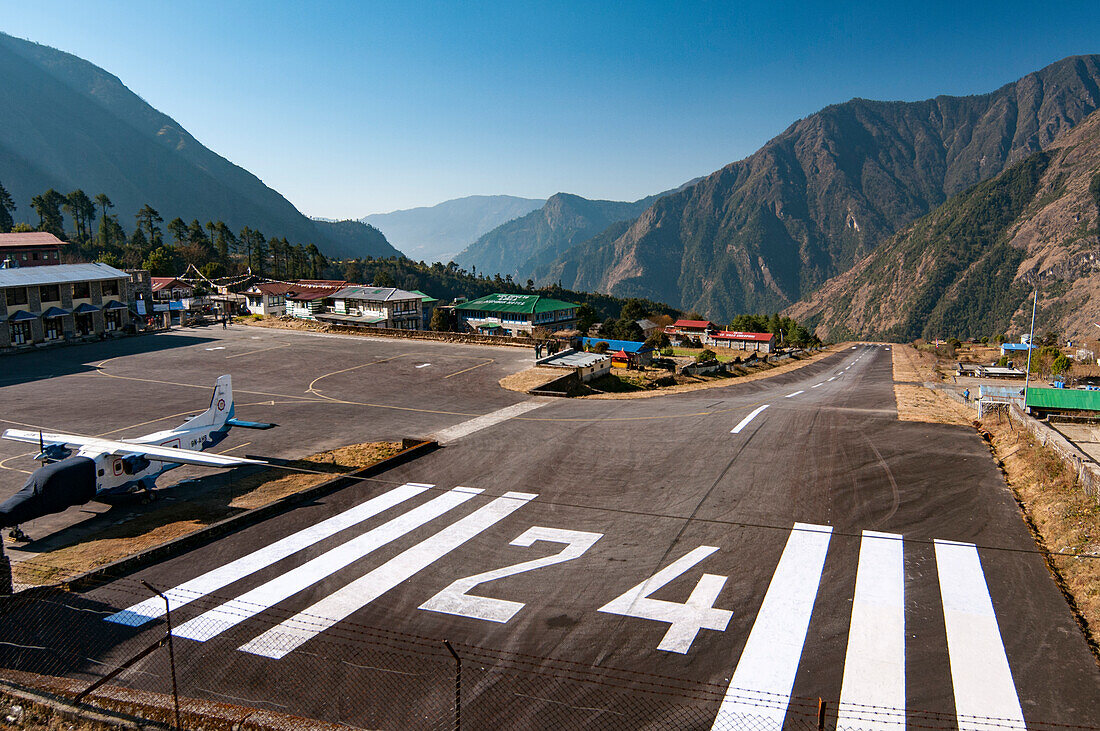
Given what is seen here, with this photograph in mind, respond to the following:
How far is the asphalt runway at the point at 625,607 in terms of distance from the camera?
417 inches

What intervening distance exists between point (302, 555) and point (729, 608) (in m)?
11.5

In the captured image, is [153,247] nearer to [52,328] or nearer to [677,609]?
[52,328]

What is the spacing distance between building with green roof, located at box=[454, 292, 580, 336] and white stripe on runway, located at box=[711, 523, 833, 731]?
84.5 meters

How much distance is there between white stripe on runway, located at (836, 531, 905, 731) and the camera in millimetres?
10156

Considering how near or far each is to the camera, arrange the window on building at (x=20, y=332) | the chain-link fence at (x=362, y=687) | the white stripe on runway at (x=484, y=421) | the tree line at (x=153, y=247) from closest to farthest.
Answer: the chain-link fence at (x=362, y=687) < the white stripe on runway at (x=484, y=421) < the window on building at (x=20, y=332) < the tree line at (x=153, y=247)

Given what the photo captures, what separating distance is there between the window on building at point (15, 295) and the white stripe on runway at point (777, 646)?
71768 mm

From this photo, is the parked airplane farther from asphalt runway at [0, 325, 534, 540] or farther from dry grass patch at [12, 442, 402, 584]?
asphalt runway at [0, 325, 534, 540]

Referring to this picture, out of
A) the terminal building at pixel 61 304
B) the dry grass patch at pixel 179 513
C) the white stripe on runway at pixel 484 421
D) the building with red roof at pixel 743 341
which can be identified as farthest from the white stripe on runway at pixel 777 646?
the building with red roof at pixel 743 341

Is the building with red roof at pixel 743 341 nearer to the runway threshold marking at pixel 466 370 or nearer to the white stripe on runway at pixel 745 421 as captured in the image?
the runway threshold marking at pixel 466 370

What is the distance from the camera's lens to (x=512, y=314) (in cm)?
10350

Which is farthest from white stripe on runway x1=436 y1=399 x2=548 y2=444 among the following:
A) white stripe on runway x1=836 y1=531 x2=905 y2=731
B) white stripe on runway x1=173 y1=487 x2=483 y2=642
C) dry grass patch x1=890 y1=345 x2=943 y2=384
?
dry grass patch x1=890 y1=345 x2=943 y2=384

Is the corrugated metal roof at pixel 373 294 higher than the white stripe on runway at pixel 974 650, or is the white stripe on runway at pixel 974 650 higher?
the corrugated metal roof at pixel 373 294

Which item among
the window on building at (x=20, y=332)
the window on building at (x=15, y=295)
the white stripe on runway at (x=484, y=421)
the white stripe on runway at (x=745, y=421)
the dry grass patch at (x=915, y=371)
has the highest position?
the window on building at (x=15, y=295)

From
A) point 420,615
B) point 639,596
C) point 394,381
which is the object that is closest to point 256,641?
point 420,615
